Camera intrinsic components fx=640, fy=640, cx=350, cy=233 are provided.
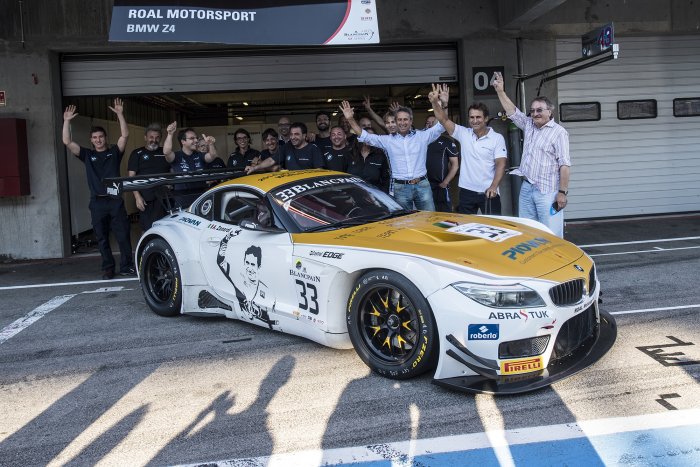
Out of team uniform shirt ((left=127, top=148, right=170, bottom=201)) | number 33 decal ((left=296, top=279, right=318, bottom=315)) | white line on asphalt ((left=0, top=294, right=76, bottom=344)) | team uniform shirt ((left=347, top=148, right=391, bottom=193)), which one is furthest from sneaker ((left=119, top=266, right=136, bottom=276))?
number 33 decal ((left=296, top=279, right=318, bottom=315))

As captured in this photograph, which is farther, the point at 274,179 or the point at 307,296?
the point at 274,179

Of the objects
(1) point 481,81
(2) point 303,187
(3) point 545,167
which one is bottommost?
(2) point 303,187

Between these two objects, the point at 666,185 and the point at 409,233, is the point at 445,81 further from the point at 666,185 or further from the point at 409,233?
the point at 409,233

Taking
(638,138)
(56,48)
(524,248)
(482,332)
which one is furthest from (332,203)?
(638,138)

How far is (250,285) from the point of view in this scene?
499 centimetres

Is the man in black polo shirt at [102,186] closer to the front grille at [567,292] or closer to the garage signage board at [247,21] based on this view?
the garage signage board at [247,21]

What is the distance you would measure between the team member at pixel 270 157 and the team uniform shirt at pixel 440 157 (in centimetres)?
188

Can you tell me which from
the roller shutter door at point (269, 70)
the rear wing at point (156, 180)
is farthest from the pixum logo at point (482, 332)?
the roller shutter door at point (269, 70)

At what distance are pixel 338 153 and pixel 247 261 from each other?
325 cm

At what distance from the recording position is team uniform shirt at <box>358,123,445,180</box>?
7223 millimetres

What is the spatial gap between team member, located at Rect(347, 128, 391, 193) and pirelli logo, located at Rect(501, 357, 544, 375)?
4306 mm

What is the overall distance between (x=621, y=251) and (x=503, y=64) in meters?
4.21

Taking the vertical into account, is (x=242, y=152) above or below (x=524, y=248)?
above

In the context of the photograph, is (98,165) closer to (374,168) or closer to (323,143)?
(323,143)
